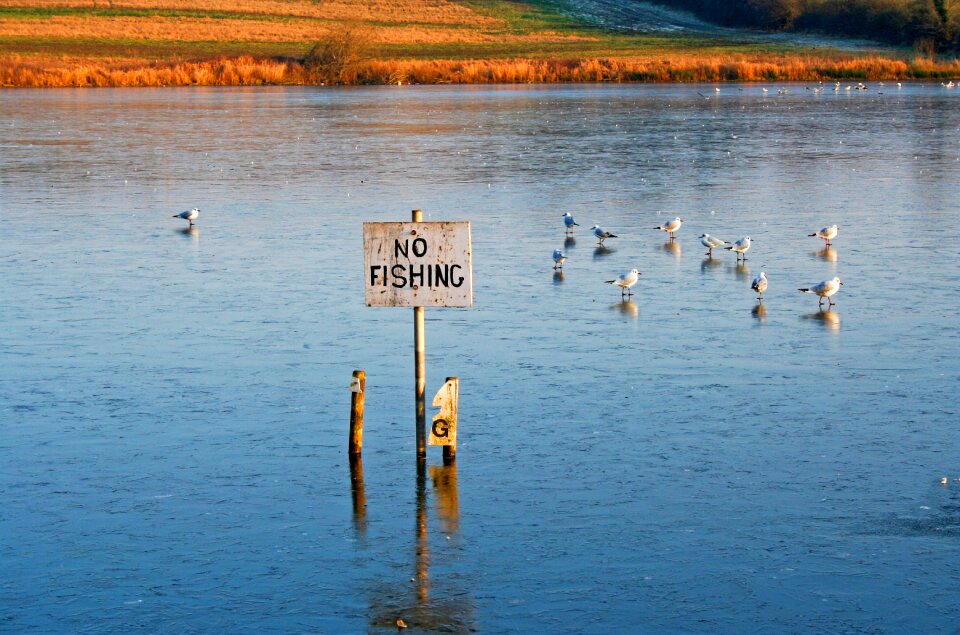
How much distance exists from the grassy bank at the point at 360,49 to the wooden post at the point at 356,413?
5679cm

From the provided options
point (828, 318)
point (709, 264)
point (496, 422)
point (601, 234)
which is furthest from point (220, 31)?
point (496, 422)

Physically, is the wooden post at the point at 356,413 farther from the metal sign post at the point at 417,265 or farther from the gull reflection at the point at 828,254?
the gull reflection at the point at 828,254

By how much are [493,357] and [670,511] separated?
3.95 m

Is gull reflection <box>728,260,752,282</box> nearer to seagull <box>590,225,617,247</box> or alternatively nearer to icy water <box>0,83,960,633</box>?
icy water <box>0,83,960,633</box>

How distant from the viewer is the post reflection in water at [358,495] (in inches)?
332

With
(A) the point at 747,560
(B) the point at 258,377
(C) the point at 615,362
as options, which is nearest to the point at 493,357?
(C) the point at 615,362

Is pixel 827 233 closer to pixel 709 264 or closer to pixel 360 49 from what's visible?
pixel 709 264

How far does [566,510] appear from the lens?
8.58m

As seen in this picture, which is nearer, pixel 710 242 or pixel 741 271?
pixel 741 271

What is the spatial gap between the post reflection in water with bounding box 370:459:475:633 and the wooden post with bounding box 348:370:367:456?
3.49 feet

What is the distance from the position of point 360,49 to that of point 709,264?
5352 centimetres

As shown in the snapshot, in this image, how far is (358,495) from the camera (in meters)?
8.91

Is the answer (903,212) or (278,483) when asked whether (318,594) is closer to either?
(278,483)

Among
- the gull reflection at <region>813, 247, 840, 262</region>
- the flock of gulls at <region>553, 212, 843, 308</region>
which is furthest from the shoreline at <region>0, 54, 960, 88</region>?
the gull reflection at <region>813, 247, 840, 262</region>
